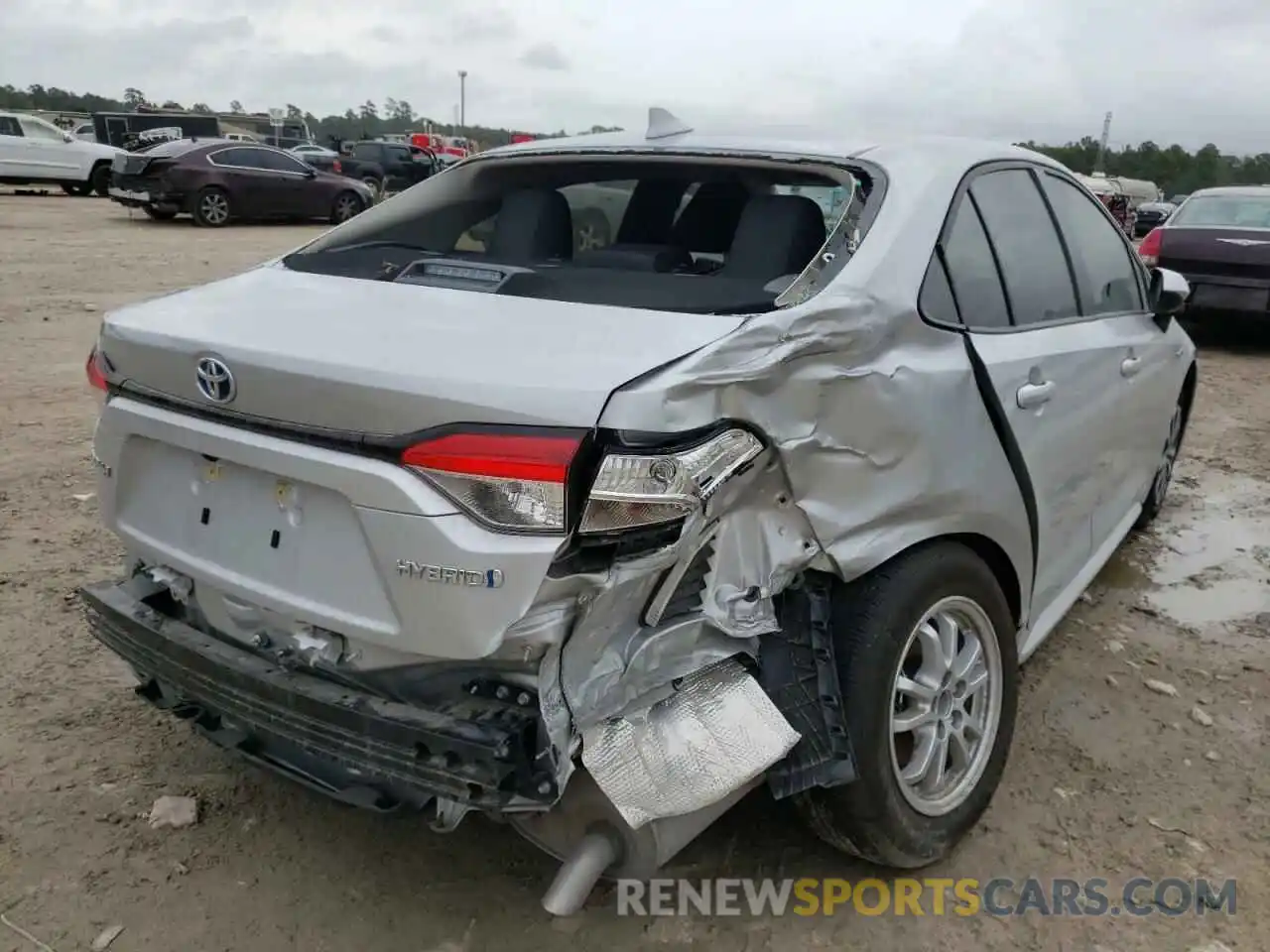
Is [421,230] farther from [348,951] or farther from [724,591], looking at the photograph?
[348,951]

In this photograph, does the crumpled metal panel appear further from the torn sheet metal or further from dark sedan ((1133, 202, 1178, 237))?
dark sedan ((1133, 202, 1178, 237))

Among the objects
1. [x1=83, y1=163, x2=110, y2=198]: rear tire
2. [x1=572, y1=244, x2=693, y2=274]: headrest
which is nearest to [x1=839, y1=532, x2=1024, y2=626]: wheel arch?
[x1=572, y1=244, x2=693, y2=274]: headrest

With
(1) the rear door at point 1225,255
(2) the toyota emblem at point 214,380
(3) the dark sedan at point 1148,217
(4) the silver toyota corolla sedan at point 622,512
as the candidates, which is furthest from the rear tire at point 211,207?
(3) the dark sedan at point 1148,217

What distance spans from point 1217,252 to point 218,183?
15.0 m

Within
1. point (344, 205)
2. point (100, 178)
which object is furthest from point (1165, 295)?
point (100, 178)

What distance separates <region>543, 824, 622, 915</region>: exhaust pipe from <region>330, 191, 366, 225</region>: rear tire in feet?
62.8

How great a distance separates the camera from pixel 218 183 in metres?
17.9

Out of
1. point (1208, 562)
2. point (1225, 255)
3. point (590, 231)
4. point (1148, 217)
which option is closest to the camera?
point (590, 231)

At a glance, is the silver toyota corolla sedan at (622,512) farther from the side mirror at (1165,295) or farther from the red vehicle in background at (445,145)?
the red vehicle in background at (445,145)

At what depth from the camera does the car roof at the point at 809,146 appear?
2764 mm

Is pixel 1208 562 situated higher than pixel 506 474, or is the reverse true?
pixel 506 474

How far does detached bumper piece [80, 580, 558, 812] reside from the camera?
1.91 meters

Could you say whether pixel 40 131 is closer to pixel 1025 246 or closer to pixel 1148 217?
pixel 1025 246

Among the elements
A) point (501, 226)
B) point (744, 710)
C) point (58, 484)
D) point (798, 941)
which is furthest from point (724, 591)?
point (58, 484)
